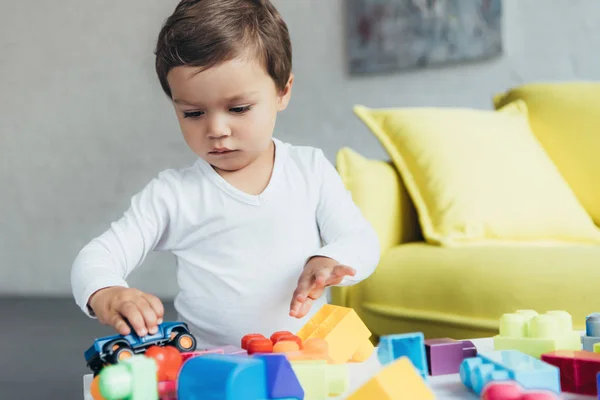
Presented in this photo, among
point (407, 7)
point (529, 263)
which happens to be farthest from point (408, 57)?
point (529, 263)

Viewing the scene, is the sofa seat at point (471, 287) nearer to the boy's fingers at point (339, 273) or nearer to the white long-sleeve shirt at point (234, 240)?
the white long-sleeve shirt at point (234, 240)

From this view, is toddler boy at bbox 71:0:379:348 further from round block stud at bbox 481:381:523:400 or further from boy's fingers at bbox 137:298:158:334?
round block stud at bbox 481:381:523:400

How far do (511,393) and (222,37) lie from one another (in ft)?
1.99

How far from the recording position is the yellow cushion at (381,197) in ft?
5.07

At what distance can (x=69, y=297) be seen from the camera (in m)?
3.46

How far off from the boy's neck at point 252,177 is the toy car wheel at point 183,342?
0.42m

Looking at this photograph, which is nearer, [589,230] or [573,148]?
[589,230]

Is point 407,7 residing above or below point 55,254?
above

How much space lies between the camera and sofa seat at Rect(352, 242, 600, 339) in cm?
128

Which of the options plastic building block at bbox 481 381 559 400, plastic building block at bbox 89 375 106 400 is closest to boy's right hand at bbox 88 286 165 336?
plastic building block at bbox 89 375 106 400

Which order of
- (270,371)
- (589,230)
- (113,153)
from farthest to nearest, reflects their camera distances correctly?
(113,153)
(589,230)
(270,371)

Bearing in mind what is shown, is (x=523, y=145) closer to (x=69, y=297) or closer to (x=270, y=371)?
(x=270, y=371)

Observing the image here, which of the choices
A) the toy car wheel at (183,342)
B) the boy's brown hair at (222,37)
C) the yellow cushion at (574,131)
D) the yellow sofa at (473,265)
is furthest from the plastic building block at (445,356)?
the yellow cushion at (574,131)

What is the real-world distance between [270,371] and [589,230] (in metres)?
1.17
